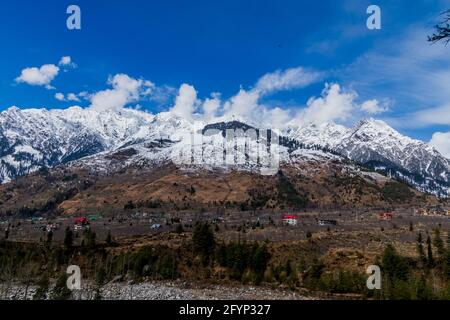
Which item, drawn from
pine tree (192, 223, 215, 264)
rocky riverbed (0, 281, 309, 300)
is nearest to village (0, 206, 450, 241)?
pine tree (192, 223, 215, 264)

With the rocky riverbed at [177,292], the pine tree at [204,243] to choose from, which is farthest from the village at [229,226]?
the rocky riverbed at [177,292]

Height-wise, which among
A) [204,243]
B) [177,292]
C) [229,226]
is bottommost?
[177,292]

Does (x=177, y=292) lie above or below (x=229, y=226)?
below

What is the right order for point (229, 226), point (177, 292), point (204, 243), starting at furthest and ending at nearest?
point (229, 226), point (204, 243), point (177, 292)

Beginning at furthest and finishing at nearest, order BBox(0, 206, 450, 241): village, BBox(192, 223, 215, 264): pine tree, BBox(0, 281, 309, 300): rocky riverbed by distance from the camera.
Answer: BBox(0, 206, 450, 241): village → BBox(192, 223, 215, 264): pine tree → BBox(0, 281, 309, 300): rocky riverbed

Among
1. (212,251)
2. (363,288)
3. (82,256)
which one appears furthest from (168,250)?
(363,288)

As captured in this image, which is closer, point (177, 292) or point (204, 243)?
point (177, 292)

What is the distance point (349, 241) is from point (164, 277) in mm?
41386

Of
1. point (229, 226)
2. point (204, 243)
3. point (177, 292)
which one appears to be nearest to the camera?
point (177, 292)

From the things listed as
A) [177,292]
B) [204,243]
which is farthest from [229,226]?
[177,292]

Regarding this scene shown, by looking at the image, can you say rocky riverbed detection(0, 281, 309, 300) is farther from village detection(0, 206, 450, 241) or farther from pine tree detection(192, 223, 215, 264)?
village detection(0, 206, 450, 241)

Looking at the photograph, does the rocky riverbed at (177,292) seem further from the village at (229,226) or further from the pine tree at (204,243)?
the village at (229,226)

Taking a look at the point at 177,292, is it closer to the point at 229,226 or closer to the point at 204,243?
the point at 204,243
